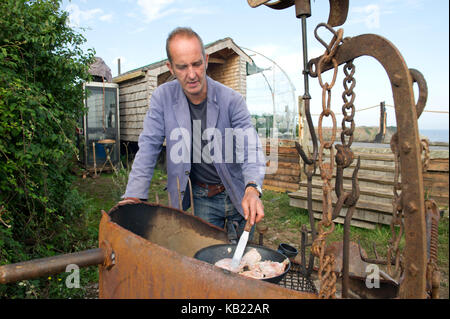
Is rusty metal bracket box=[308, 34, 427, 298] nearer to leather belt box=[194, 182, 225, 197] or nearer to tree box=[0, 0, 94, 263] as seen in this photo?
leather belt box=[194, 182, 225, 197]

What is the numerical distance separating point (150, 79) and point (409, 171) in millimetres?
8544

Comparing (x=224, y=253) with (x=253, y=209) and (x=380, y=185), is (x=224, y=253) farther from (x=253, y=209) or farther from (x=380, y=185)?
(x=380, y=185)

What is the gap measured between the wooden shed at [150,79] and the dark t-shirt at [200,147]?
251 inches

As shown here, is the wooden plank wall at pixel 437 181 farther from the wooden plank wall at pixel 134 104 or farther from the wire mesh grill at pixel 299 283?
the wooden plank wall at pixel 134 104

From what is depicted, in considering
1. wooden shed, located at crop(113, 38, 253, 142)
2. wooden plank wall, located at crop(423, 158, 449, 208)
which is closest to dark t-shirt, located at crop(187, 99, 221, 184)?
wooden plank wall, located at crop(423, 158, 449, 208)

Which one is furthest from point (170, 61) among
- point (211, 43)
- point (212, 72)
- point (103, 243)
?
point (212, 72)

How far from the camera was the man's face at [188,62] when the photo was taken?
2.16 m

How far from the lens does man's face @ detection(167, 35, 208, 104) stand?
7.08ft

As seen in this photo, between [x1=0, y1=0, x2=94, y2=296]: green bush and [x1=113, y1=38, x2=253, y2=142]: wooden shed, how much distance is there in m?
4.74

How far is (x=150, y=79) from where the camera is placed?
873cm

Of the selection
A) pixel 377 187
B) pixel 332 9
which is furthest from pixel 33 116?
pixel 377 187

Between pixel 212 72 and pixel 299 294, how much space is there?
10319 mm
